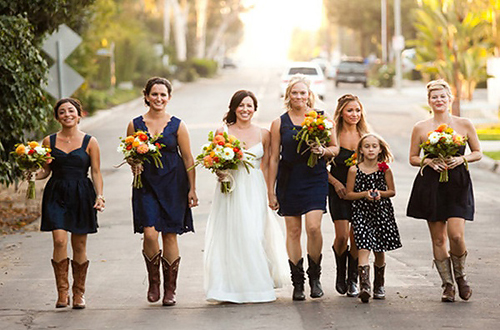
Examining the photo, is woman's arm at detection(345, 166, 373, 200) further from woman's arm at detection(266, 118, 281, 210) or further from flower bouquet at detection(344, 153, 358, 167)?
woman's arm at detection(266, 118, 281, 210)

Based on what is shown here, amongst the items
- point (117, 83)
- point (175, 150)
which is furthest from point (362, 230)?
point (117, 83)

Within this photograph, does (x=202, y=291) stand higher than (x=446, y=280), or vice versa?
(x=446, y=280)

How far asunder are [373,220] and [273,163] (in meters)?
1.02

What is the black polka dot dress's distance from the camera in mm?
8922

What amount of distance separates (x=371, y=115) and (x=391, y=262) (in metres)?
26.8

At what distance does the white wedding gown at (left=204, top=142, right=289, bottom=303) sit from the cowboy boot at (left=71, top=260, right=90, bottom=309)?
3.56 feet

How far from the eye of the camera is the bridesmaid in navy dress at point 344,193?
920 centimetres

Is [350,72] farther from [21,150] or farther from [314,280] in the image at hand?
[21,150]

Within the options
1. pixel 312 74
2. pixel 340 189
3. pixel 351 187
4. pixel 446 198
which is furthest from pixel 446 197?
pixel 312 74

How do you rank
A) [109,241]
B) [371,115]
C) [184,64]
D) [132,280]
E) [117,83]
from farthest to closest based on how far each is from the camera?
[184,64] < [117,83] < [371,115] < [109,241] < [132,280]

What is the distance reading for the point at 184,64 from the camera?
68.5 m

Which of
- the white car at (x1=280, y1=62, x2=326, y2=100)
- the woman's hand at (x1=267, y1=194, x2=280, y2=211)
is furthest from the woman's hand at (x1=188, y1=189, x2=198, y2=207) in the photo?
the white car at (x1=280, y1=62, x2=326, y2=100)

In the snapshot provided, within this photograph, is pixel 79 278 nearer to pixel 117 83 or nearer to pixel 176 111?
pixel 176 111

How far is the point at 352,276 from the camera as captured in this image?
9.22 m
